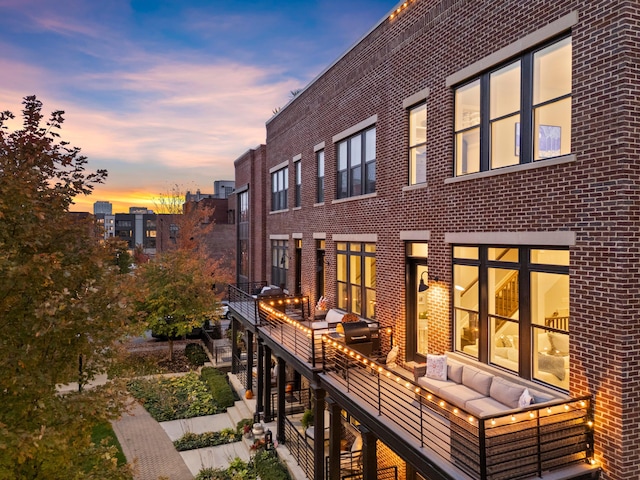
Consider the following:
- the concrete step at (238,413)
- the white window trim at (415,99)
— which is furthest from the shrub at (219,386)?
the white window trim at (415,99)

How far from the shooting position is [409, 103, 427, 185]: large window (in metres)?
11.4

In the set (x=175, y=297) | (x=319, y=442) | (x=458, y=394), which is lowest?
(x=319, y=442)

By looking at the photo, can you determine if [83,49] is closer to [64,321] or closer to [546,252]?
[64,321]

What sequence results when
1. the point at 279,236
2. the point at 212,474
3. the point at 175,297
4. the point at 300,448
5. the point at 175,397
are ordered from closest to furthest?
1. the point at 300,448
2. the point at 212,474
3. the point at 175,397
4. the point at 279,236
5. the point at 175,297

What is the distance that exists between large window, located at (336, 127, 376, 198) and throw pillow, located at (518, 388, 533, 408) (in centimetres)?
787

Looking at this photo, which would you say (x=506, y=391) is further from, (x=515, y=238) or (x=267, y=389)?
(x=267, y=389)

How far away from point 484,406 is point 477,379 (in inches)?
34.3

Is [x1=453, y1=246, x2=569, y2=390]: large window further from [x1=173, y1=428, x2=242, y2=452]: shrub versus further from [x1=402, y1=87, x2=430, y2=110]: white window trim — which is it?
[x1=173, y1=428, x2=242, y2=452]: shrub

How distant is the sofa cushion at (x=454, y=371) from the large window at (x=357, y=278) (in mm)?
4241

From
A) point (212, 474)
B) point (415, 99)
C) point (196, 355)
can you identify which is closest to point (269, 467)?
point (212, 474)

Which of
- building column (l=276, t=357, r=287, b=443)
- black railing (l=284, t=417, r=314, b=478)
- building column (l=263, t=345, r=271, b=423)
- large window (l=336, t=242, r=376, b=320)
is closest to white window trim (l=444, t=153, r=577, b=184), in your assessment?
large window (l=336, t=242, r=376, b=320)

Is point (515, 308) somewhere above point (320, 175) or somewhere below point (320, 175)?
below

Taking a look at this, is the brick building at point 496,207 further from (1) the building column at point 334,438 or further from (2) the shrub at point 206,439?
(2) the shrub at point 206,439

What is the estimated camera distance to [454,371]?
31.4 ft
